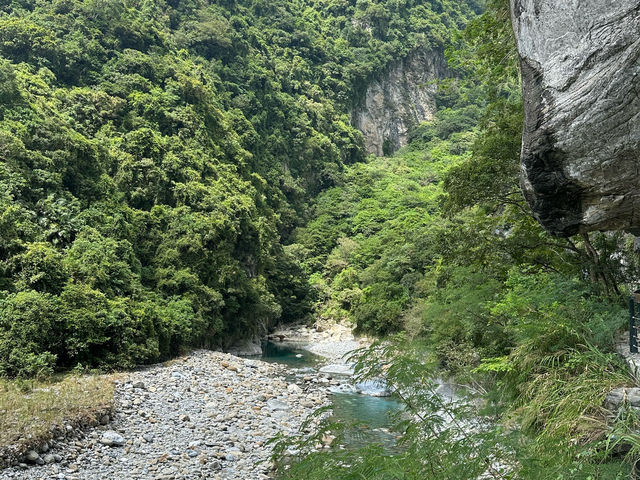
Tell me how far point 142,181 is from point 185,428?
1891 cm

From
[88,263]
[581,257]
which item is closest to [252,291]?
[88,263]

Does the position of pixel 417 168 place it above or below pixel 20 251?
above

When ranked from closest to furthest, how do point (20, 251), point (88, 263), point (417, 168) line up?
point (20, 251)
point (88, 263)
point (417, 168)

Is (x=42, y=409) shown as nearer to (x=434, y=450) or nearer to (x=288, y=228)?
(x=434, y=450)

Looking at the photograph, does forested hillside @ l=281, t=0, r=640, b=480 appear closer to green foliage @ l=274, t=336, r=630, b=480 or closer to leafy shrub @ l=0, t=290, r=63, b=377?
green foliage @ l=274, t=336, r=630, b=480

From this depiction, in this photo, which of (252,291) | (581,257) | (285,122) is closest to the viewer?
(581,257)

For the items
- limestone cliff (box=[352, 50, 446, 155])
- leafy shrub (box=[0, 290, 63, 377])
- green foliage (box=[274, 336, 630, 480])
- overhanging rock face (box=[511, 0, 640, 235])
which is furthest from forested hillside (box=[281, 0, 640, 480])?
limestone cliff (box=[352, 50, 446, 155])

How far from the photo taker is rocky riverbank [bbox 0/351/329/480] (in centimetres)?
909

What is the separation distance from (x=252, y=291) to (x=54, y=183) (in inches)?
513

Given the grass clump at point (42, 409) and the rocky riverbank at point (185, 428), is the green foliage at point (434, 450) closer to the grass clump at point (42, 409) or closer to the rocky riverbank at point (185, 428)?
the rocky riverbank at point (185, 428)

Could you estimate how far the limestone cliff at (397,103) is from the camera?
70.1 meters

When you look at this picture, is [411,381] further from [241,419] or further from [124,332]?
[124,332]

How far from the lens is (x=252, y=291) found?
2998 centimetres

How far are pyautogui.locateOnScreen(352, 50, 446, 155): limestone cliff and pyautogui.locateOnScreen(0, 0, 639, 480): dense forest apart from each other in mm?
2750
